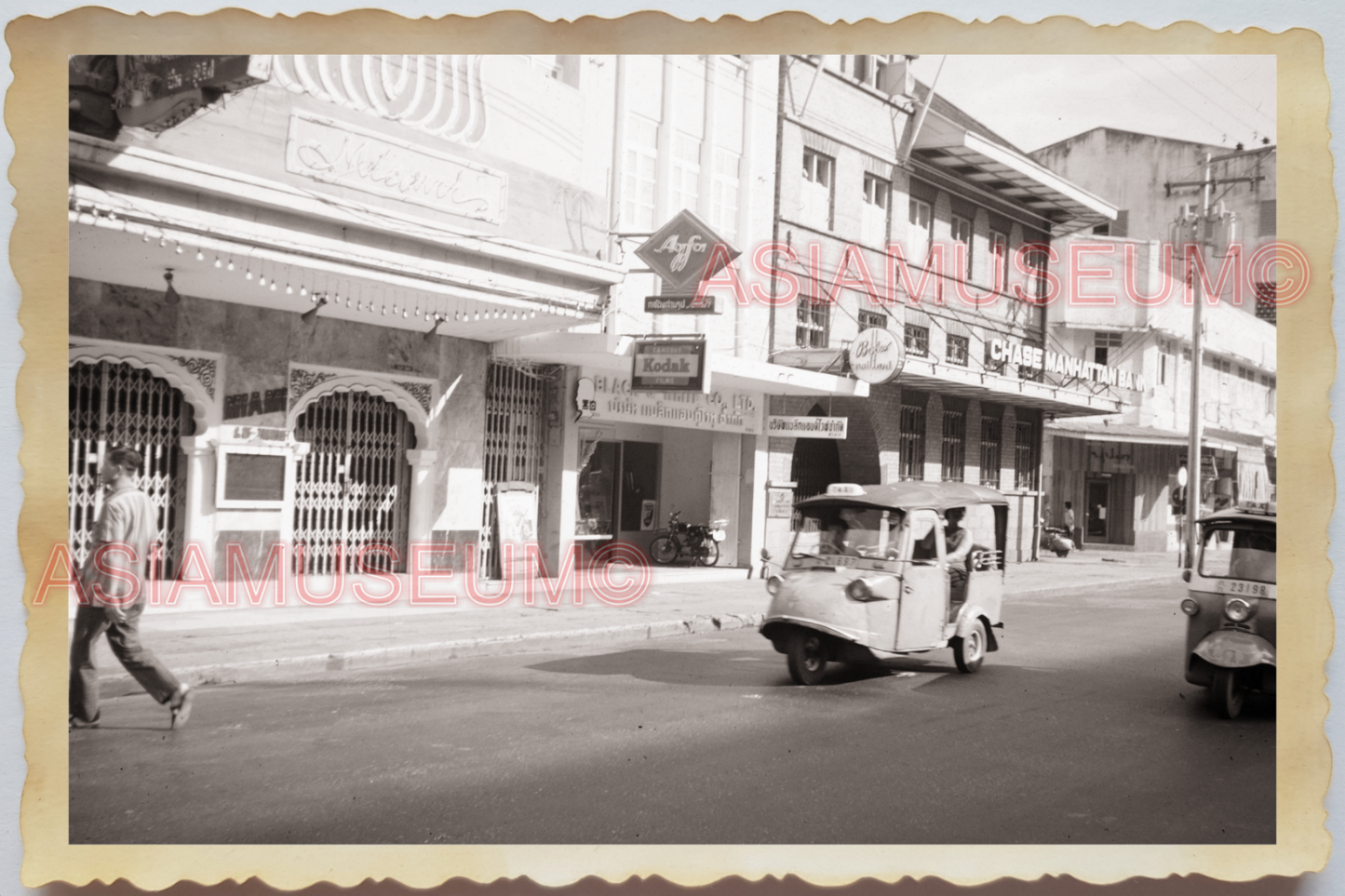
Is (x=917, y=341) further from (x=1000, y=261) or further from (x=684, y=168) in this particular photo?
(x=684, y=168)

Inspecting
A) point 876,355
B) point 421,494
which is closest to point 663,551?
point 876,355

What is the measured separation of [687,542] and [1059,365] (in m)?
3.00

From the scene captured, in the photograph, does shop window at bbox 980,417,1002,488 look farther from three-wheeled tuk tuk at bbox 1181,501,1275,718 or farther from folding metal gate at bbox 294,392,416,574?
folding metal gate at bbox 294,392,416,574

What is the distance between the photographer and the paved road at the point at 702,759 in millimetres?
4895

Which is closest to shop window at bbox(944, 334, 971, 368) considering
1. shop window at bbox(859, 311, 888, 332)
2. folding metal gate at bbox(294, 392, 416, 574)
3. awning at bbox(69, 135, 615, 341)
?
shop window at bbox(859, 311, 888, 332)

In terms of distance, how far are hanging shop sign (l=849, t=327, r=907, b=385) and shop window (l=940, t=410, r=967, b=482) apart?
1.03 metres

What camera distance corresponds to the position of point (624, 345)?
10266mm

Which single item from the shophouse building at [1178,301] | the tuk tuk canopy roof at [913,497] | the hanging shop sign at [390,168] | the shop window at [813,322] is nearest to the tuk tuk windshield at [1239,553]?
the shophouse building at [1178,301]

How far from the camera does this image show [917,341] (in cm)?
698

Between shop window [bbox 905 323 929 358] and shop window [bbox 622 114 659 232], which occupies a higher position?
shop window [bbox 622 114 659 232]

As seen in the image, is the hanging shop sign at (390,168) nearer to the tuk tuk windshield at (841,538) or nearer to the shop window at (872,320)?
the shop window at (872,320)

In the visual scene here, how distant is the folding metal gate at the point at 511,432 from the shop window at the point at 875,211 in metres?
5.81

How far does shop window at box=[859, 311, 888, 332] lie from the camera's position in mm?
6715
